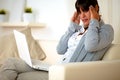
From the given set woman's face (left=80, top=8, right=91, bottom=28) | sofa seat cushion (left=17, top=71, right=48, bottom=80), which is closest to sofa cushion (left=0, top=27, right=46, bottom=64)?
sofa seat cushion (left=17, top=71, right=48, bottom=80)

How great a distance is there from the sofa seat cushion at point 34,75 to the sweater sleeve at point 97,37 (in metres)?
0.38

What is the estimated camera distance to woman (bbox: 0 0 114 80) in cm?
158

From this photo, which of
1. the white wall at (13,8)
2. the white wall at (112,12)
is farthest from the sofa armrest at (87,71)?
the white wall at (13,8)

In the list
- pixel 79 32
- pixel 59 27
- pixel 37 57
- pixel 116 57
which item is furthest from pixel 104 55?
pixel 59 27

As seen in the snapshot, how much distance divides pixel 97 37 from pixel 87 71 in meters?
0.32

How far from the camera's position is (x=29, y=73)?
1771 millimetres

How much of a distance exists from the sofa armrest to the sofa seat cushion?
412mm

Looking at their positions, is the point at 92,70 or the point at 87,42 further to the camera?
the point at 87,42

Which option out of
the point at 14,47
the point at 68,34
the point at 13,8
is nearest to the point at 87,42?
the point at 68,34

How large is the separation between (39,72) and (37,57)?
2.53 feet

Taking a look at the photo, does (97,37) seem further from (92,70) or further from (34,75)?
(34,75)

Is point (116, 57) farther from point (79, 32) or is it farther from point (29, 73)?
point (29, 73)

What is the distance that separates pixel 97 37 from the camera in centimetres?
156

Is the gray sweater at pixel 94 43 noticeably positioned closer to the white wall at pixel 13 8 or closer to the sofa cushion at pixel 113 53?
the sofa cushion at pixel 113 53
